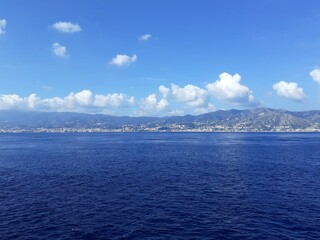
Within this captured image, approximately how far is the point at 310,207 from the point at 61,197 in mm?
62335

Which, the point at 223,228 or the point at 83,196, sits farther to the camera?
the point at 83,196

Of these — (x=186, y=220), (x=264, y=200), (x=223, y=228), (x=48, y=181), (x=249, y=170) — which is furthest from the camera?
(x=249, y=170)

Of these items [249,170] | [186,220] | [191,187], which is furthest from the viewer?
[249,170]

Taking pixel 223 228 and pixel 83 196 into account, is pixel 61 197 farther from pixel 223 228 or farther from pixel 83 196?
pixel 223 228

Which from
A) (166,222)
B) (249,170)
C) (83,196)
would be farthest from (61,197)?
(249,170)

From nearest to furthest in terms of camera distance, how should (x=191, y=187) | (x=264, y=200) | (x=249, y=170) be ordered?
1. (x=264, y=200)
2. (x=191, y=187)
3. (x=249, y=170)

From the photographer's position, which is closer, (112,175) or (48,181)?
(48,181)

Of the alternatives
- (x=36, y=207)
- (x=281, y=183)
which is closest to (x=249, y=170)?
(x=281, y=183)

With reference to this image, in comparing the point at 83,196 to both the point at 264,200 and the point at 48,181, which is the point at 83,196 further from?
the point at 264,200

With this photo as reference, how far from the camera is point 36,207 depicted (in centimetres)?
7075

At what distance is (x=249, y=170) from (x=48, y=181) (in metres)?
78.7

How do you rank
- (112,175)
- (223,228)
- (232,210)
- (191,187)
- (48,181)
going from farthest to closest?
(112,175)
(48,181)
(191,187)
(232,210)
(223,228)

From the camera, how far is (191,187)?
91.9 m

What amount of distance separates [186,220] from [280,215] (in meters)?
20.9
